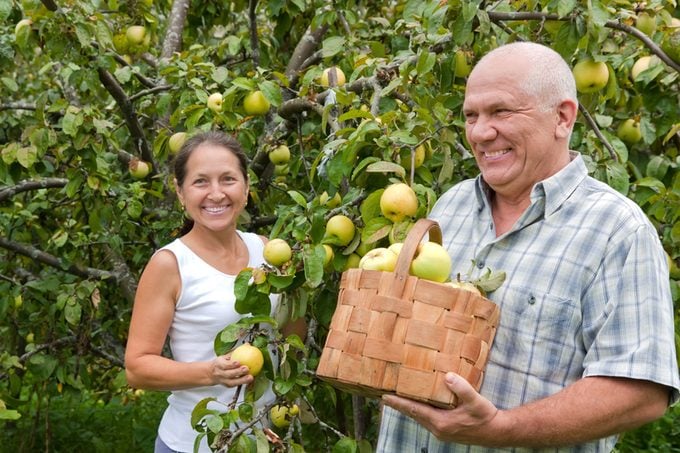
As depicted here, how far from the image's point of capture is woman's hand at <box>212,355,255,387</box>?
5.97 ft

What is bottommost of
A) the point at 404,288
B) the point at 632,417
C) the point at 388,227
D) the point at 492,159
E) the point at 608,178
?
the point at 632,417

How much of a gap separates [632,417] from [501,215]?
43 centimetres

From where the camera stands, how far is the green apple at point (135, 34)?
11.6 feet

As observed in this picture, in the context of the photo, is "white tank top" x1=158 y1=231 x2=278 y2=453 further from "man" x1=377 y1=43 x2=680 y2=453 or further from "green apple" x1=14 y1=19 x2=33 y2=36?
"green apple" x1=14 y1=19 x2=33 y2=36

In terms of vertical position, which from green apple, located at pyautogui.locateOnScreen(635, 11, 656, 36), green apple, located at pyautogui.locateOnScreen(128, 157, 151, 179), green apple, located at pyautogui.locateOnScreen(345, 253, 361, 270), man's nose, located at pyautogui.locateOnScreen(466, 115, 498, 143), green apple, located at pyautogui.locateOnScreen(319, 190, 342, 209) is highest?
green apple, located at pyautogui.locateOnScreen(635, 11, 656, 36)

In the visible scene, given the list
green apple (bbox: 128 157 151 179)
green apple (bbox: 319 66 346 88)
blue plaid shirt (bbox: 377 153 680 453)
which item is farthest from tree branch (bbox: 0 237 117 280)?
blue plaid shirt (bbox: 377 153 680 453)

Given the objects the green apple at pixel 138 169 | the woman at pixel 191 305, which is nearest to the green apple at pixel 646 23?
the woman at pixel 191 305

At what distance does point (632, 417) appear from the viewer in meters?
1.37

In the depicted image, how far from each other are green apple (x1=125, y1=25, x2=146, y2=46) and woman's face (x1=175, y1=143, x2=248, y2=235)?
1563mm

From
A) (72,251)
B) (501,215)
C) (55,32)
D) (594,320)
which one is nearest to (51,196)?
(72,251)

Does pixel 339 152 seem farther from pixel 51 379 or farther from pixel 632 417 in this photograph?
pixel 51 379

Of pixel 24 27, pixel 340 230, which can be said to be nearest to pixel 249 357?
pixel 340 230

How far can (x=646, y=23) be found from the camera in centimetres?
237

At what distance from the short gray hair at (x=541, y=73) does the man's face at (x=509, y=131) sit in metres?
0.01
